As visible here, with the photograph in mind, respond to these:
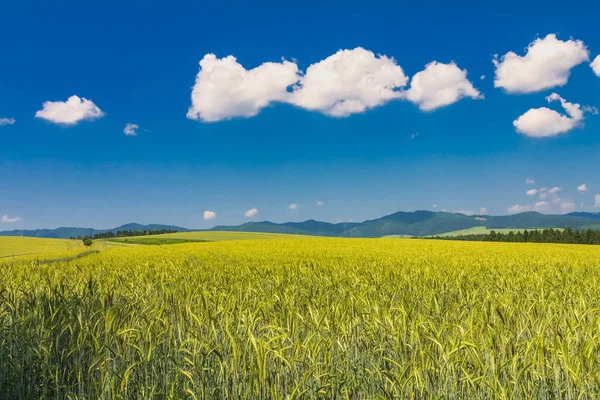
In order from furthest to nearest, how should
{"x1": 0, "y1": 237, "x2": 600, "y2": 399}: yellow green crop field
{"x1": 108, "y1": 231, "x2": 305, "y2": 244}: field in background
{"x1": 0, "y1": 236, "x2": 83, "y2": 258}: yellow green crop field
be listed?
{"x1": 108, "y1": 231, "x2": 305, "y2": 244}: field in background
{"x1": 0, "y1": 236, "x2": 83, "y2": 258}: yellow green crop field
{"x1": 0, "y1": 237, "x2": 600, "y2": 399}: yellow green crop field

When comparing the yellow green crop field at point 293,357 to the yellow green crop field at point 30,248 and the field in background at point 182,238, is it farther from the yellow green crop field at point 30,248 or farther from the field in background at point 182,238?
the field in background at point 182,238

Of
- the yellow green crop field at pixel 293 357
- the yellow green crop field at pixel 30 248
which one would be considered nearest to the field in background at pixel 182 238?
the yellow green crop field at pixel 30 248

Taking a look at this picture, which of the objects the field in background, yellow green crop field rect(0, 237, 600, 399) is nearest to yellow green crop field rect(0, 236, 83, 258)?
the field in background

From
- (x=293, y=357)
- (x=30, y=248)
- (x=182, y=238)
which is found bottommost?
(x=182, y=238)

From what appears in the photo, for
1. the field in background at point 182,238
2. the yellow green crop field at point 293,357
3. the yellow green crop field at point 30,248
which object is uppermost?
the yellow green crop field at point 293,357

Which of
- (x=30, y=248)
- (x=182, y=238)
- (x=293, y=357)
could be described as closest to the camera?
(x=293, y=357)

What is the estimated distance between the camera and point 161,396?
3.28m

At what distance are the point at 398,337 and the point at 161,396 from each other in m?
2.08

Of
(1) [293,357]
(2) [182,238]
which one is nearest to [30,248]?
(2) [182,238]

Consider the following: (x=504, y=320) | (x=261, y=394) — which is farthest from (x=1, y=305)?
(x=504, y=320)

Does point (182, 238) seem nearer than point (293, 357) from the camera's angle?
No

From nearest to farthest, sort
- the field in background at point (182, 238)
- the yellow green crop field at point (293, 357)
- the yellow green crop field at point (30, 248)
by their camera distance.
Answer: the yellow green crop field at point (293, 357) → the yellow green crop field at point (30, 248) → the field in background at point (182, 238)

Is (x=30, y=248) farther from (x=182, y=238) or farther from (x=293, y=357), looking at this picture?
(x=293, y=357)

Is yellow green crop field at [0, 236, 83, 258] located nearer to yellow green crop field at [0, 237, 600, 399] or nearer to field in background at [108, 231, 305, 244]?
field in background at [108, 231, 305, 244]
